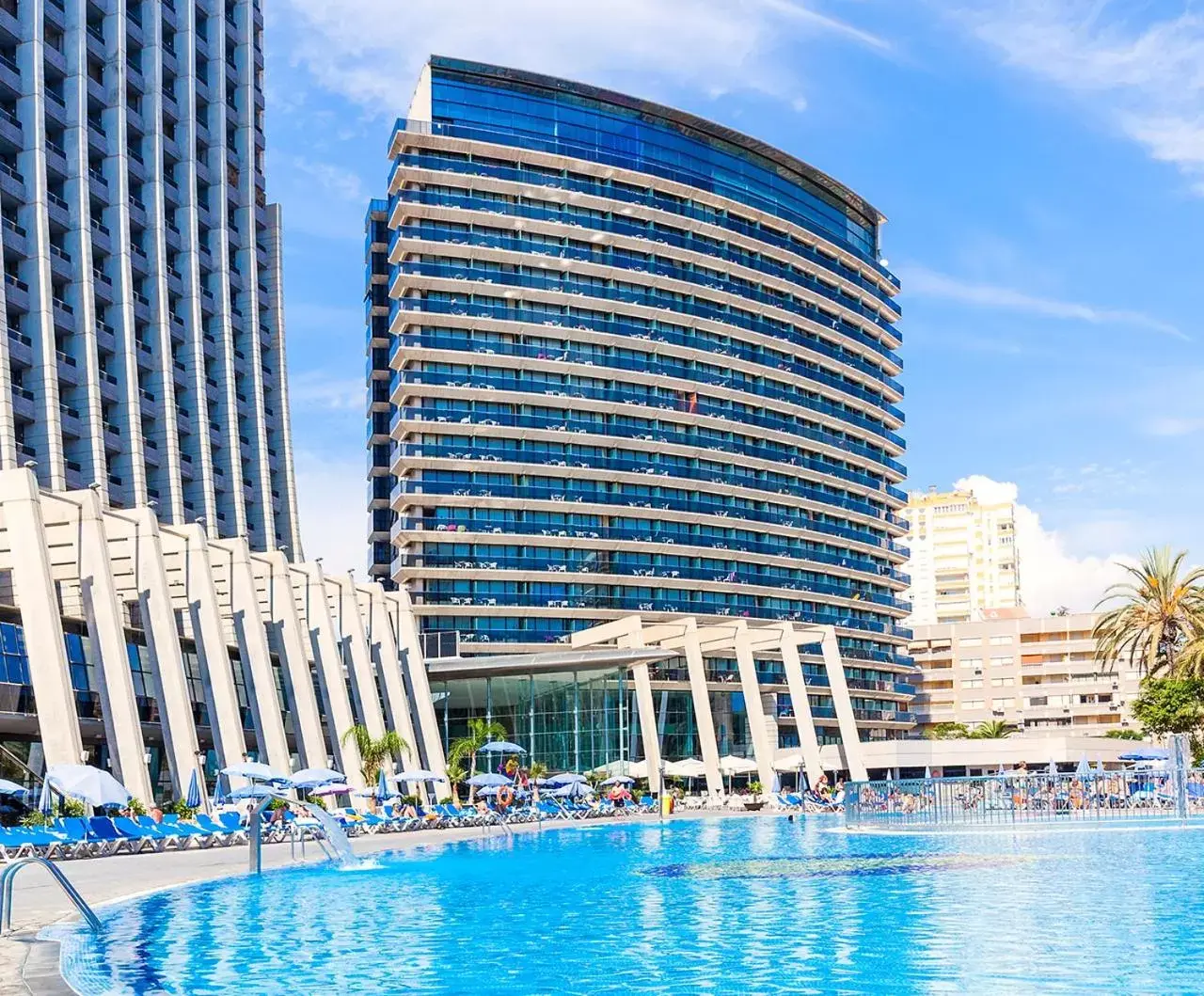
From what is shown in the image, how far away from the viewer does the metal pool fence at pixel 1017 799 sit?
45.5 metres

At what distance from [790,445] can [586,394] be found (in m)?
19.6

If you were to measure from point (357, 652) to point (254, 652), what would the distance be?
32.2 ft

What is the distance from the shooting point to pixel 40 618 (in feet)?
129

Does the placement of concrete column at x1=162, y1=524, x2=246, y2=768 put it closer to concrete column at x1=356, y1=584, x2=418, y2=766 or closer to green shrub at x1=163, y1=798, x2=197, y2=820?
green shrub at x1=163, y1=798, x2=197, y2=820

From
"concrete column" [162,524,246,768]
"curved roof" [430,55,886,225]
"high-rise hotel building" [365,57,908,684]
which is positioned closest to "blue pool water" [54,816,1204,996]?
"concrete column" [162,524,246,768]

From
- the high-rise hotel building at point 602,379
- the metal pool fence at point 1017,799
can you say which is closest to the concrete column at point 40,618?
the metal pool fence at point 1017,799

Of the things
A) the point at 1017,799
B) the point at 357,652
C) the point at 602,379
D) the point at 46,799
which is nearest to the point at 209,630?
the point at 357,652

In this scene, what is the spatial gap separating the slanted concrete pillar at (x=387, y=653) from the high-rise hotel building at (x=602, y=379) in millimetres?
24944

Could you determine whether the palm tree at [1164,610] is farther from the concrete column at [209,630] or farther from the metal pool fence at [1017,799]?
the concrete column at [209,630]

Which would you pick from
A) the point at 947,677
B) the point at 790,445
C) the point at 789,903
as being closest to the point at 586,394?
the point at 790,445

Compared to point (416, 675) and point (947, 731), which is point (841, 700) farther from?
point (947, 731)

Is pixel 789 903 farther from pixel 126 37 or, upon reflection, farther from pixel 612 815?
pixel 126 37

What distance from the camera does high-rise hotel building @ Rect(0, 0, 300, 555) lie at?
2350 inches

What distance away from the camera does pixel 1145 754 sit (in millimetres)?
64250
